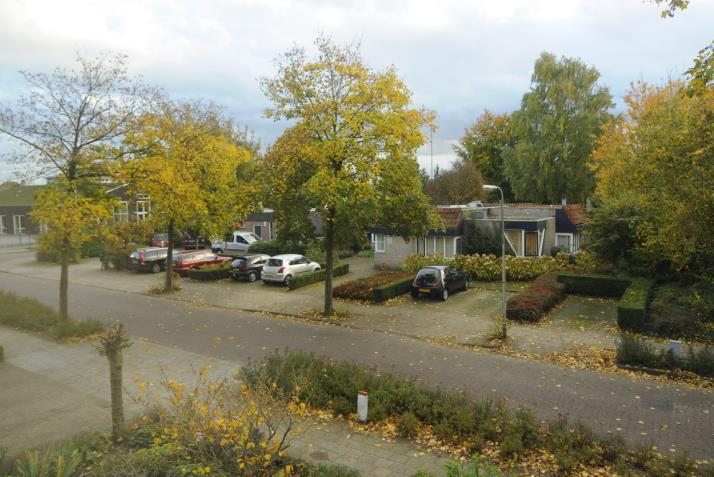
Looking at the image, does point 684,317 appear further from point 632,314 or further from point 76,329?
point 76,329

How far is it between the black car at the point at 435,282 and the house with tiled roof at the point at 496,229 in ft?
17.0

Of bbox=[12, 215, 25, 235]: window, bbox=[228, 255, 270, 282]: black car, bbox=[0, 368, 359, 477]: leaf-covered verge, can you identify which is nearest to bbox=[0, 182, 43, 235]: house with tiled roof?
bbox=[12, 215, 25, 235]: window

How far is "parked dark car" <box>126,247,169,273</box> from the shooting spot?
29.3m

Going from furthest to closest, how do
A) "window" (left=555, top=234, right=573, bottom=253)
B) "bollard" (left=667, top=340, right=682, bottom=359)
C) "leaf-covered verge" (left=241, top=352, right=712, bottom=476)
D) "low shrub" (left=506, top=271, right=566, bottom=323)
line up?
"window" (left=555, top=234, right=573, bottom=253), "low shrub" (left=506, top=271, right=566, bottom=323), "bollard" (left=667, top=340, right=682, bottom=359), "leaf-covered verge" (left=241, top=352, right=712, bottom=476)

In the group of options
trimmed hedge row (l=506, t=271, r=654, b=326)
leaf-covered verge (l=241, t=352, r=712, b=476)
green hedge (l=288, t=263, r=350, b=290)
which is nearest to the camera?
leaf-covered verge (l=241, t=352, r=712, b=476)

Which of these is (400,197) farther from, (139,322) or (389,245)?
(389,245)

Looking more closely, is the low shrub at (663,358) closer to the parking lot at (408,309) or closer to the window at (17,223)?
the parking lot at (408,309)

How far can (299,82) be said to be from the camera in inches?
674

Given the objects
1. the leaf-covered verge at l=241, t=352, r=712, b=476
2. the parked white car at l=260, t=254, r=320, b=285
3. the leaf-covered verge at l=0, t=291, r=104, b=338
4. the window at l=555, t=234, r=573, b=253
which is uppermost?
the window at l=555, t=234, r=573, b=253

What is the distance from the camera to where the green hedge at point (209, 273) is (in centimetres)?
2666

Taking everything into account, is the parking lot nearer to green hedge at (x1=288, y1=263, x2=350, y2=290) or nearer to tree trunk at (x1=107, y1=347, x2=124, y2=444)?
green hedge at (x1=288, y1=263, x2=350, y2=290)

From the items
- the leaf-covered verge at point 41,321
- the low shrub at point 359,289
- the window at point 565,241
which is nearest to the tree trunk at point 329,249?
the low shrub at point 359,289

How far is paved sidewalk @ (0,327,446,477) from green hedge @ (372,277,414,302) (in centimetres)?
891

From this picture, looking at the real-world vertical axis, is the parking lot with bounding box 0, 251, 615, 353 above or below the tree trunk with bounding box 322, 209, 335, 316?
below
